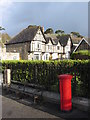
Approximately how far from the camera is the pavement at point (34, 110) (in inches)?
187

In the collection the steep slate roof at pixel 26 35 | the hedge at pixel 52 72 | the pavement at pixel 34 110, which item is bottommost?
the pavement at pixel 34 110

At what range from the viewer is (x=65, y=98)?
4.97m

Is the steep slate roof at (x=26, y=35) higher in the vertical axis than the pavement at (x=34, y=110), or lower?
higher

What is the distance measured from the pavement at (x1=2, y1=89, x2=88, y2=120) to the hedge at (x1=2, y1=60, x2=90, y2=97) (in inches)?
41.1

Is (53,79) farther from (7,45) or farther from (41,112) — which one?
(7,45)

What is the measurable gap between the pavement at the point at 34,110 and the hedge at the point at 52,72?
3.43 feet

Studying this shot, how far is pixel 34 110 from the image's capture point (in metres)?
5.30

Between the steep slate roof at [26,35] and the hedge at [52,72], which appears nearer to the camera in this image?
the hedge at [52,72]

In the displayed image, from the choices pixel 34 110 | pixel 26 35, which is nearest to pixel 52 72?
pixel 34 110

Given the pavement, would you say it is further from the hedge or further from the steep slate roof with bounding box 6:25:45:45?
the steep slate roof with bounding box 6:25:45:45

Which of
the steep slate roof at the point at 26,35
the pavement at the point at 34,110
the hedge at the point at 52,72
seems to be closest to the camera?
the pavement at the point at 34,110

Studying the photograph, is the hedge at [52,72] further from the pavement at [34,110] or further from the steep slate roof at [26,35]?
the steep slate roof at [26,35]

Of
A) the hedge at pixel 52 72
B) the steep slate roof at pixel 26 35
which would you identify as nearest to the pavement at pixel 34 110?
the hedge at pixel 52 72

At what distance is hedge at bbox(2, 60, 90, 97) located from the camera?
576 cm
